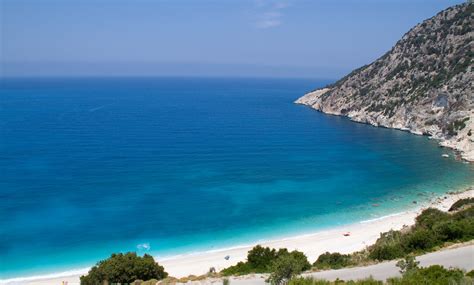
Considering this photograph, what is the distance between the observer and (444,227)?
23172 millimetres

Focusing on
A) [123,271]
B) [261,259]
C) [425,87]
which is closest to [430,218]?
[261,259]

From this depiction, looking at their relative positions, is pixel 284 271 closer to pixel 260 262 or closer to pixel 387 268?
pixel 260 262

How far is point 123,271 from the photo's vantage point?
2061 cm

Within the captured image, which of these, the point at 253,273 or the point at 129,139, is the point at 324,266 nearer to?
the point at 253,273

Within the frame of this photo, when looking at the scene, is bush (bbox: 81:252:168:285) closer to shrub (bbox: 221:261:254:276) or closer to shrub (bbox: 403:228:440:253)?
shrub (bbox: 221:261:254:276)

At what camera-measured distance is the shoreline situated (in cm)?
2843

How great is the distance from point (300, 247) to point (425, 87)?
69.4 metres

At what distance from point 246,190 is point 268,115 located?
6236 centimetres

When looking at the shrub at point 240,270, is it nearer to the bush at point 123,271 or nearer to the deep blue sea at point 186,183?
the bush at point 123,271

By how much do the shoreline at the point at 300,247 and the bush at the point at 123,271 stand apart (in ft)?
21.3

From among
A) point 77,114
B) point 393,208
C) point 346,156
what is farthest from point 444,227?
point 77,114

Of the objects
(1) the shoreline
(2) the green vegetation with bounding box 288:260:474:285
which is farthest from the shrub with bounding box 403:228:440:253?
(1) the shoreline

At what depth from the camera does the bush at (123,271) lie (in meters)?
20.4

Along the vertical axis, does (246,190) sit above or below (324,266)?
above
